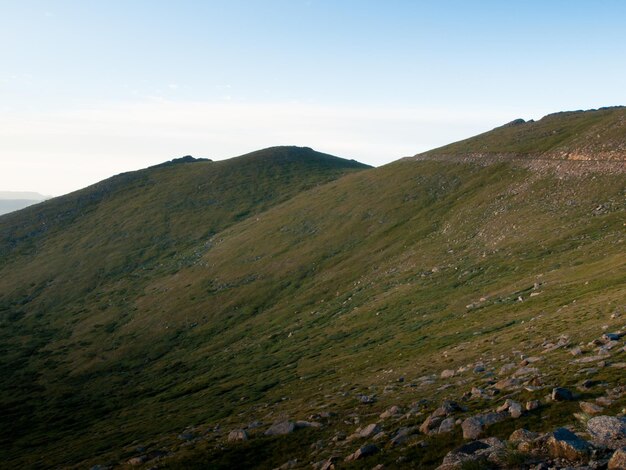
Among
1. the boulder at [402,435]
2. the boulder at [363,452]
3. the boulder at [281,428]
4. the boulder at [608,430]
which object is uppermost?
the boulder at [608,430]

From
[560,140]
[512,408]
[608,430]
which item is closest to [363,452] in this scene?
[512,408]

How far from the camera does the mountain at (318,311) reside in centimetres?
2597

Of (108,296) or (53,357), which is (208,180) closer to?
(108,296)

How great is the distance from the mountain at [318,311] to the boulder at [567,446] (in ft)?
6.63

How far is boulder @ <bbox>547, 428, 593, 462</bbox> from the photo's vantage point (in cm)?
1462

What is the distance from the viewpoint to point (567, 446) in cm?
1495

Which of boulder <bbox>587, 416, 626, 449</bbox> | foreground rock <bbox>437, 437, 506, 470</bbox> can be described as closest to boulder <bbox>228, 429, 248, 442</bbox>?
foreground rock <bbox>437, 437, 506, 470</bbox>

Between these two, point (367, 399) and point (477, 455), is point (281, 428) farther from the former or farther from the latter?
point (477, 455)

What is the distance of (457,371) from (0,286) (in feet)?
336

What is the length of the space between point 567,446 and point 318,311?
44.4 meters

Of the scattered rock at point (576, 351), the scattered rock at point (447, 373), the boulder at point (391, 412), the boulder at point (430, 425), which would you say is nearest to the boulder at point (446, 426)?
the boulder at point (430, 425)

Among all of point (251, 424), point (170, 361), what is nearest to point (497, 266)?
point (251, 424)

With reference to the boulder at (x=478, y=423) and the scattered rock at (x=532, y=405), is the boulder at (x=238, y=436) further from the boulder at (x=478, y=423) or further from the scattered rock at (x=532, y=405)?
the scattered rock at (x=532, y=405)

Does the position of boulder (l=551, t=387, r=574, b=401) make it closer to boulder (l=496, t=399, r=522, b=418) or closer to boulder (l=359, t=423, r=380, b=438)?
boulder (l=496, t=399, r=522, b=418)
